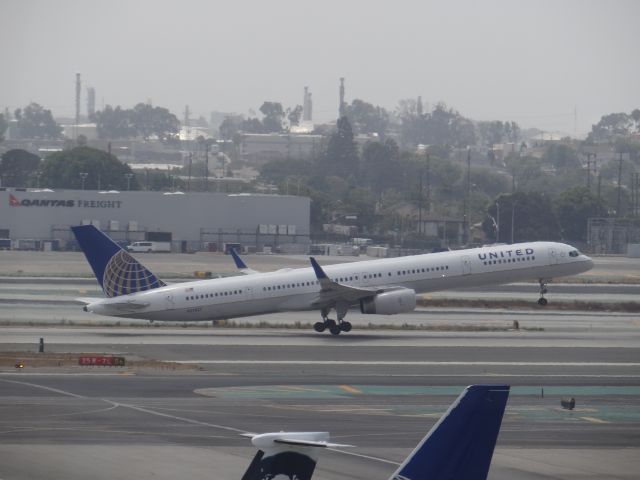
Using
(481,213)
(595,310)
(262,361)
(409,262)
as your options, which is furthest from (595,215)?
(262,361)

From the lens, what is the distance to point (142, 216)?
114 metres

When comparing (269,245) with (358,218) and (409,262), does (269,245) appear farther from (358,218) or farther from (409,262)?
(409,262)

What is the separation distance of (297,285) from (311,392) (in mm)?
16246

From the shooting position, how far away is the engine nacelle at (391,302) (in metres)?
51.6

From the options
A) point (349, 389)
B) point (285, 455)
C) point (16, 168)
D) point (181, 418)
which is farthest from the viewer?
point (16, 168)

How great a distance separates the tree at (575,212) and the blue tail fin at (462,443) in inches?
4956

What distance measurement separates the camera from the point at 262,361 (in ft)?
145

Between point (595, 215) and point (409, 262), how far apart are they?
95.4 m

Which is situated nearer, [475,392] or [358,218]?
[475,392]

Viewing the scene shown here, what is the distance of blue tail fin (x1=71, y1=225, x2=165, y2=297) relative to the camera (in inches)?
2003

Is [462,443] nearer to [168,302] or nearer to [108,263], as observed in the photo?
[168,302]

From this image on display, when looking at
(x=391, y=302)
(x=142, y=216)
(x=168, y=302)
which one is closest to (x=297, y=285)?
(x=391, y=302)

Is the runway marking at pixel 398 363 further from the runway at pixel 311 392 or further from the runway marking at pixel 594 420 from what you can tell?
the runway marking at pixel 594 420

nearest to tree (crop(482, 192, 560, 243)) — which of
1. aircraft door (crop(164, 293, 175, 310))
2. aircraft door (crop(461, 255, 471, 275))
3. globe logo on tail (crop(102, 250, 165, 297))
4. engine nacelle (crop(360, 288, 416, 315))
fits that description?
aircraft door (crop(461, 255, 471, 275))
